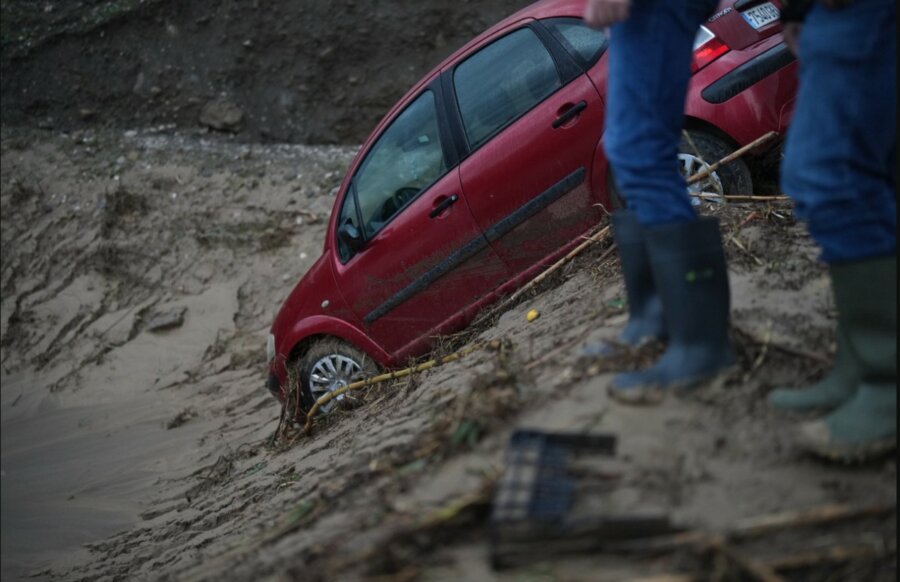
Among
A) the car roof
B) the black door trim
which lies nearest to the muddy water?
the black door trim

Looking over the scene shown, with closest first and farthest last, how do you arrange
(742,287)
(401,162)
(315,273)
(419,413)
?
(742,287)
(419,413)
(401,162)
(315,273)

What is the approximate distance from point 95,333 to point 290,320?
165 inches

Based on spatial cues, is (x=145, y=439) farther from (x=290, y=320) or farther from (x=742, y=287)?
(x=742, y=287)

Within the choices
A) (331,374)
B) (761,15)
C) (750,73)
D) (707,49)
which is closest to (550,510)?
(750,73)

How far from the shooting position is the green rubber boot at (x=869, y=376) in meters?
2.45

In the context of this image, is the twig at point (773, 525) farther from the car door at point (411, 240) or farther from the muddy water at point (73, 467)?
the muddy water at point (73, 467)

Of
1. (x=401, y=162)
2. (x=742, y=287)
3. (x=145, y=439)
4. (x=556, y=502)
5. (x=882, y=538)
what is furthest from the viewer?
(x=145, y=439)

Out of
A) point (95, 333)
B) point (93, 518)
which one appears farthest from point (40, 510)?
point (95, 333)

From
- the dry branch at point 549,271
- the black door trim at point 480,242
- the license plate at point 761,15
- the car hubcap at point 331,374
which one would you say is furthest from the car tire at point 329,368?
the license plate at point 761,15

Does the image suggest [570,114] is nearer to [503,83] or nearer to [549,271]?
[503,83]

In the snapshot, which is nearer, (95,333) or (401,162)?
(401,162)

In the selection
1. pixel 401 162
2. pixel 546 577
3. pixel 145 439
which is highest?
pixel 401 162

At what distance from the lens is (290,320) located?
665 centimetres

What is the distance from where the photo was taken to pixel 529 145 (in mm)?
5473
